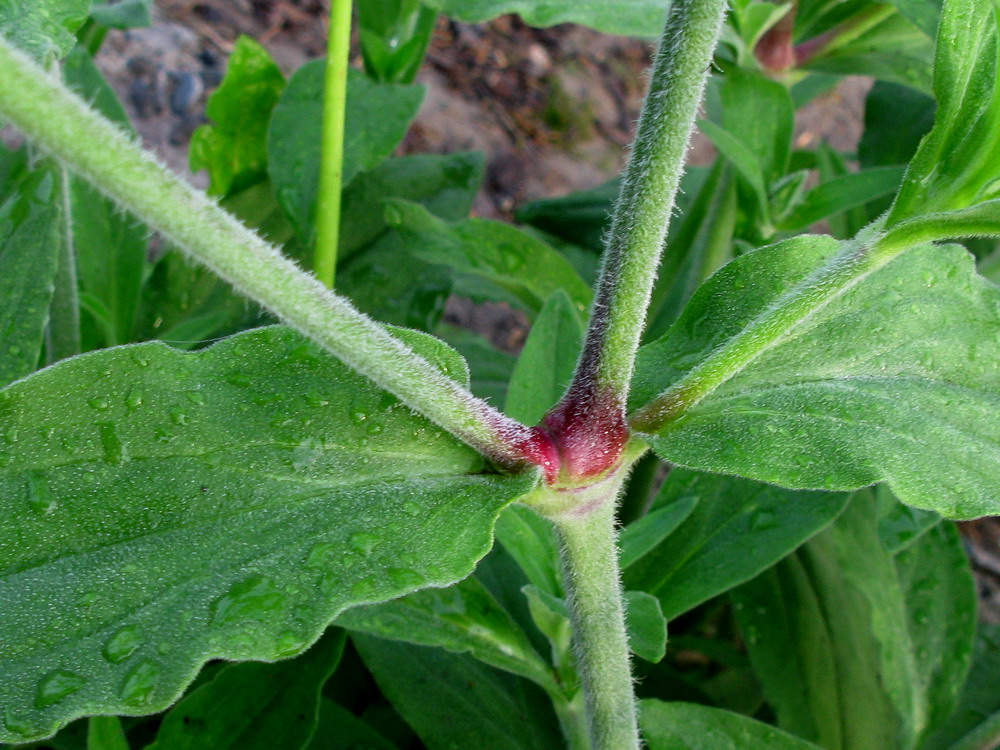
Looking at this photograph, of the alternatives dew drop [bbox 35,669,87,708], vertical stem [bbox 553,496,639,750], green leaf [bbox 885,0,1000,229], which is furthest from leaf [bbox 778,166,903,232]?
dew drop [bbox 35,669,87,708]

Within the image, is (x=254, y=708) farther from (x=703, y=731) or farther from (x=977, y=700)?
(x=977, y=700)

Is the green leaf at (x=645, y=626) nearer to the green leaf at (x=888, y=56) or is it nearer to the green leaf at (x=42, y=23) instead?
the green leaf at (x=42, y=23)

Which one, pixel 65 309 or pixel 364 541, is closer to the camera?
pixel 364 541

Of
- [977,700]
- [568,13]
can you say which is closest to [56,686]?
[568,13]

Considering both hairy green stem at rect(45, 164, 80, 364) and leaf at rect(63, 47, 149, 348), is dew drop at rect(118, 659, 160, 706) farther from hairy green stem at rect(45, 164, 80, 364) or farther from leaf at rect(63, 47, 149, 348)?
leaf at rect(63, 47, 149, 348)

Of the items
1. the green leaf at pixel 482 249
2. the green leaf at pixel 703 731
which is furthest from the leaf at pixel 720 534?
the green leaf at pixel 482 249
